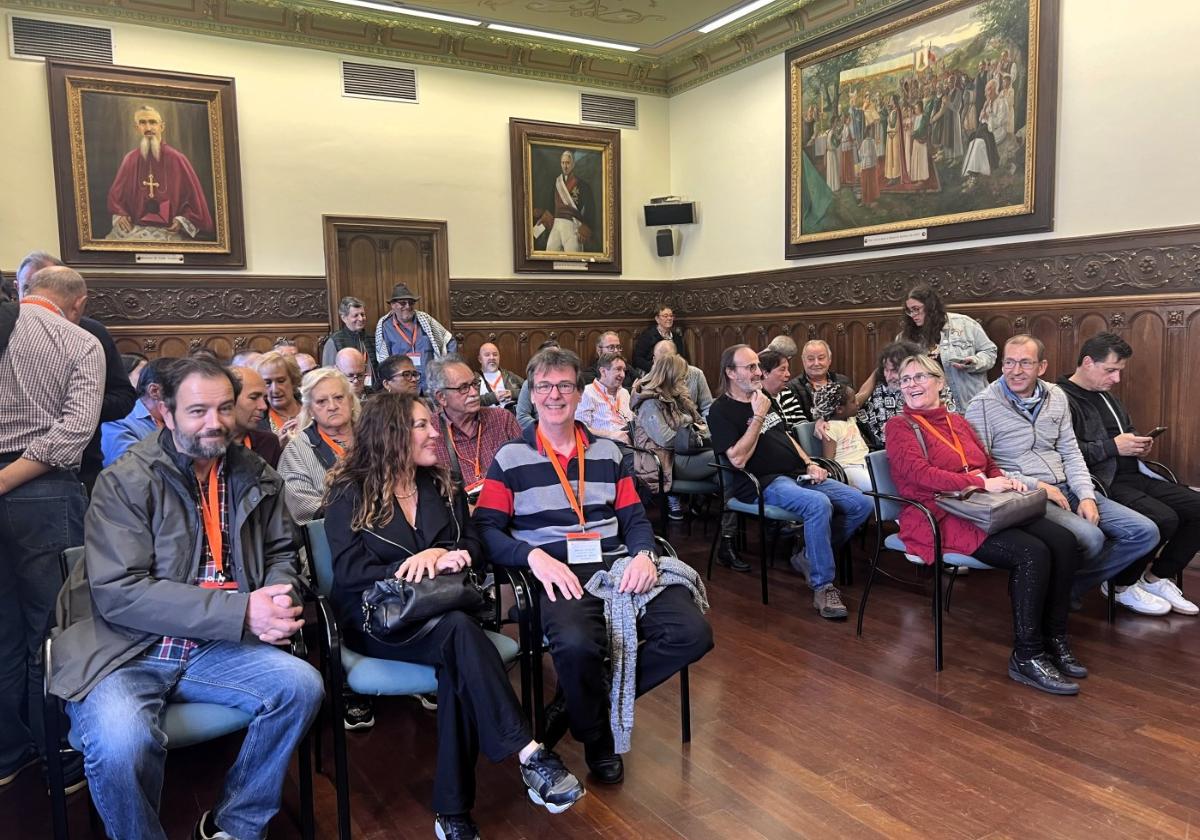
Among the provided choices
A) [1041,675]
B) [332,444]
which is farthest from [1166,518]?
[332,444]

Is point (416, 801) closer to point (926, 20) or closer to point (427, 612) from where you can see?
point (427, 612)

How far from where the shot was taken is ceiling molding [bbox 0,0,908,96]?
296 inches

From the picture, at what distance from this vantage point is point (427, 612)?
A: 247 centimetres

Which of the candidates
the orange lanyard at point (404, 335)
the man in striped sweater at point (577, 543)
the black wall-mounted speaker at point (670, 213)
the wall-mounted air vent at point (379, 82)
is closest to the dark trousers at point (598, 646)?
the man in striped sweater at point (577, 543)

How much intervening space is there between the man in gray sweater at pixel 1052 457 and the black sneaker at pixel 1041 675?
2.27 ft

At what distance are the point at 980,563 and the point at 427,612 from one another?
2501 mm

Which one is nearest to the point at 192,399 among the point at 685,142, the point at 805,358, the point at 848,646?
the point at 848,646

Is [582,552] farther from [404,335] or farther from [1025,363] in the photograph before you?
[404,335]

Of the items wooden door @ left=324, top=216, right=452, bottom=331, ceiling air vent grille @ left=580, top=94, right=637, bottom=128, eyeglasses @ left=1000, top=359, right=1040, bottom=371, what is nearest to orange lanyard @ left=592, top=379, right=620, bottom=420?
eyeglasses @ left=1000, top=359, right=1040, bottom=371

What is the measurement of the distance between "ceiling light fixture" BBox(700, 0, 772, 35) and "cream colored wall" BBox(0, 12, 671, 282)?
1560mm

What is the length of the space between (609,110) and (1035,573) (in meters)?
7.73

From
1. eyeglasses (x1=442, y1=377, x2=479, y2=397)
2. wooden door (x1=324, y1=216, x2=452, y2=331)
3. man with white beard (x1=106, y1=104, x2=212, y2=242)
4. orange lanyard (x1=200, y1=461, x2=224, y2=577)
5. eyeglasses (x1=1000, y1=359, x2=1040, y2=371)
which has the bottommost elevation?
orange lanyard (x1=200, y1=461, x2=224, y2=577)

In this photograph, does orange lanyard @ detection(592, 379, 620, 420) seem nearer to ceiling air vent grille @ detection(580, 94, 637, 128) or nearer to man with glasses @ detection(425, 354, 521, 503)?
man with glasses @ detection(425, 354, 521, 503)

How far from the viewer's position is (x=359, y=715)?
10.7ft
